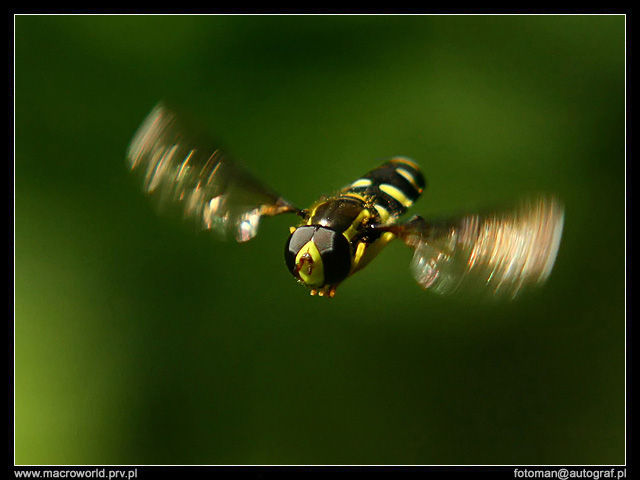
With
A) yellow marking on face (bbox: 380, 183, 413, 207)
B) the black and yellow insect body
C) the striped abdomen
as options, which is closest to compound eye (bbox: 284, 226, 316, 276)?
the black and yellow insect body

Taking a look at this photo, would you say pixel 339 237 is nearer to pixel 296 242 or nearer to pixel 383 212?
pixel 296 242

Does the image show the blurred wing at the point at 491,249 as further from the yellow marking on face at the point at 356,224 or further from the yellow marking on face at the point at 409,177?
the yellow marking on face at the point at 409,177

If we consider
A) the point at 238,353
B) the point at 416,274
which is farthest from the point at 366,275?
the point at 416,274

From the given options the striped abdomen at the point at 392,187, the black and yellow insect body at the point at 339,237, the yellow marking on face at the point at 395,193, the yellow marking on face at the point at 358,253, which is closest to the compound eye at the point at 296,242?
the black and yellow insect body at the point at 339,237

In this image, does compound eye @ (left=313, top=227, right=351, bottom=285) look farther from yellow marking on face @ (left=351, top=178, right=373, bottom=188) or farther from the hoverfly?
yellow marking on face @ (left=351, top=178, right=373, bottom=188)

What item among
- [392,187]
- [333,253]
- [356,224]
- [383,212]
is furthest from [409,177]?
[333,253]

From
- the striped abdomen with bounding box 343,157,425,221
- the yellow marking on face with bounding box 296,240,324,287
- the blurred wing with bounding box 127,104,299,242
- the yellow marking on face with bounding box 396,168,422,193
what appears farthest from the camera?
the yellow marking on face with bounding box 396,168,422,193
